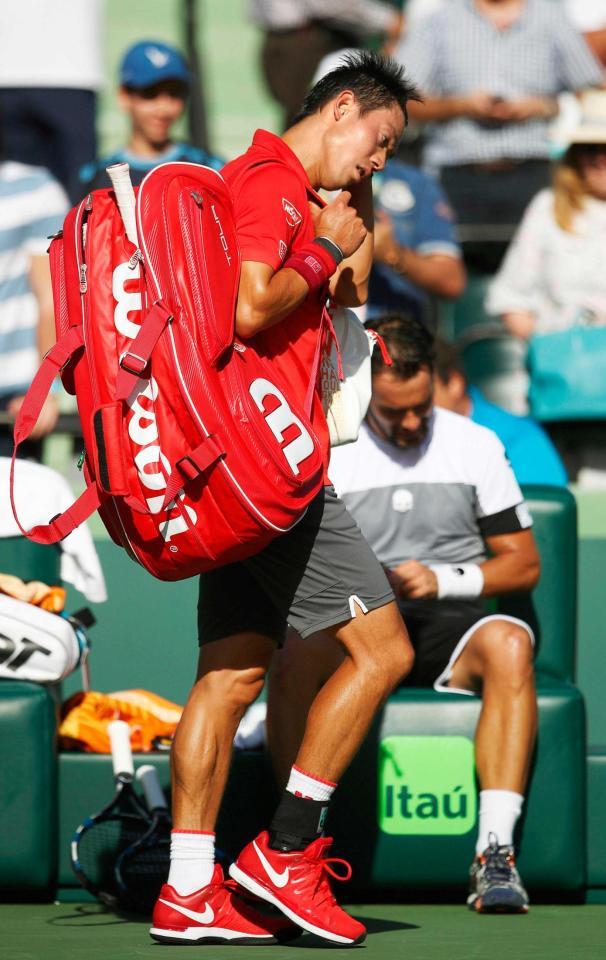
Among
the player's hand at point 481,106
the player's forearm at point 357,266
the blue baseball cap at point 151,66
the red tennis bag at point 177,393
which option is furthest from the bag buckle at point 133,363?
the player's hand at point 481,106

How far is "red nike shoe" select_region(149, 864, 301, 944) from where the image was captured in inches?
146

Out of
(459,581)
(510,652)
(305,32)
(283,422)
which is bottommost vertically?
(510,652)

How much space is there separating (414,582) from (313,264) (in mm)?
1291

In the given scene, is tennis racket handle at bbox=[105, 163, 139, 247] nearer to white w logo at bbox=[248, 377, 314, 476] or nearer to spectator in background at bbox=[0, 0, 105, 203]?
white w logo at bbox=[248, 377, 314, 476]

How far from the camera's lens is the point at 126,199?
138 inches

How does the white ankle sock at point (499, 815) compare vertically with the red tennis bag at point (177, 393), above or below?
below

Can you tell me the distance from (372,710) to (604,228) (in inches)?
135

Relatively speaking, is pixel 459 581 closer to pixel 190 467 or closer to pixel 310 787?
pixel 310 787

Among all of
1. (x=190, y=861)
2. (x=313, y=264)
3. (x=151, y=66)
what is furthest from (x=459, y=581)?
(x=151, y=66)

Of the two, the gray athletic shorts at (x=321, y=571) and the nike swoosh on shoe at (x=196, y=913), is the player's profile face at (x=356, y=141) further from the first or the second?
the nike swoosh on shoe at (x=196, y=913)

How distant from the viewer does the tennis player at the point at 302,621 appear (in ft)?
11.9

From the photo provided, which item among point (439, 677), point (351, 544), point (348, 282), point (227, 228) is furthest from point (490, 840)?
point (227, 228)

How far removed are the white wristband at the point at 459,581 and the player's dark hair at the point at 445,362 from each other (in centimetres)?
104

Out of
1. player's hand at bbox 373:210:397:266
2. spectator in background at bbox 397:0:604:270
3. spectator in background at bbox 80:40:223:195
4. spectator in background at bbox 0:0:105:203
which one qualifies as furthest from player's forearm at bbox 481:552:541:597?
spectator in background at bbox 0:0:105:203
